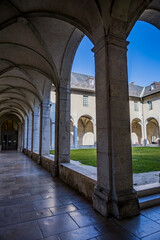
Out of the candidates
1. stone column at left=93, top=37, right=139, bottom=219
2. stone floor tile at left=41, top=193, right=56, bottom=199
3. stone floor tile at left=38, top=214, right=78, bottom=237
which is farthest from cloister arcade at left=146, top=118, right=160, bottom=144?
stone floor tile at left=38, top=214, right=78, bottom=237

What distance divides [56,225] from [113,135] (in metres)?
1.67

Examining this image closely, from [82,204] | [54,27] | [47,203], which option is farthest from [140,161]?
[54,27]

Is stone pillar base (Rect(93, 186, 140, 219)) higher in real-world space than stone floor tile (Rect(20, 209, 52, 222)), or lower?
higher

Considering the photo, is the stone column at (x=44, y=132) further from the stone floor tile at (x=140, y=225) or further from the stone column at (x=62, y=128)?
the stone floor tile at (x=140, y=225)

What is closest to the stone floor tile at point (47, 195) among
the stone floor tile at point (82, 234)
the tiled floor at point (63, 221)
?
the tiled floor at point (63, 221)

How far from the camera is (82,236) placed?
2.06 metres

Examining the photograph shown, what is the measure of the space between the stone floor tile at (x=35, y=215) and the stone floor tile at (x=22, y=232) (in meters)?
0.18

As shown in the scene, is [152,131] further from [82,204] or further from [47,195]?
[82,204]

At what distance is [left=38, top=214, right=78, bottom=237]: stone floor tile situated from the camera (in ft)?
7.18

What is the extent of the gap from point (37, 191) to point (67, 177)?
100 centimetres

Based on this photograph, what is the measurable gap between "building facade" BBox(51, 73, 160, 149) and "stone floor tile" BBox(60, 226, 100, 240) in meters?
17.5

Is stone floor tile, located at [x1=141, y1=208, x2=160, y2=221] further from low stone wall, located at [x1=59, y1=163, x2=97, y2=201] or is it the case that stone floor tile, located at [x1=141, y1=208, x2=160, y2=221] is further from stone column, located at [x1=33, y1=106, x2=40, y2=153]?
stone column, located at [x1=33, y1=106, x2=40, y2=153]

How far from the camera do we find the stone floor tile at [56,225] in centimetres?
219

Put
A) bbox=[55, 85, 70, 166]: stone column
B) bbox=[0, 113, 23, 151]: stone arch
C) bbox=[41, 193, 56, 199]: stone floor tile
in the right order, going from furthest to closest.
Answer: bbox=[0, 113, 23, 151]: stone arch → bbox=[55, 85, 70, 166]: stone column → bbox=[41, 193, 56, 199]: stone floor tile
